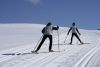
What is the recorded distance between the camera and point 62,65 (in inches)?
454

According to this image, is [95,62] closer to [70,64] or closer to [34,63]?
[70,64]

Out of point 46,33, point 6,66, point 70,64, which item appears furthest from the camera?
point 46,33

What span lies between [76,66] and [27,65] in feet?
5.75

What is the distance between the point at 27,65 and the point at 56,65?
3.46 feet

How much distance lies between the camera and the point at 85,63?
39.8 feet

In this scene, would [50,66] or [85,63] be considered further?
[85,63]

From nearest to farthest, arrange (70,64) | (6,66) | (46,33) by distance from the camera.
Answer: (6,66)
(70,64)
(46,33)

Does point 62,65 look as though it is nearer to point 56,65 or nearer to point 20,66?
point 56,65

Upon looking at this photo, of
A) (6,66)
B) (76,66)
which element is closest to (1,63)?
(6,66)

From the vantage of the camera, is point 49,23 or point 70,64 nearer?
point 70,64

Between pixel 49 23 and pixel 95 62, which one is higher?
pixel 49 23

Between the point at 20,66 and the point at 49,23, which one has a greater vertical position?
the point at 49,23

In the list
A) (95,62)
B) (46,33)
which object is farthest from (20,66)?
(46,33)

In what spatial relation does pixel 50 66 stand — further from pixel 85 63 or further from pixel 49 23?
pixel 49 23
